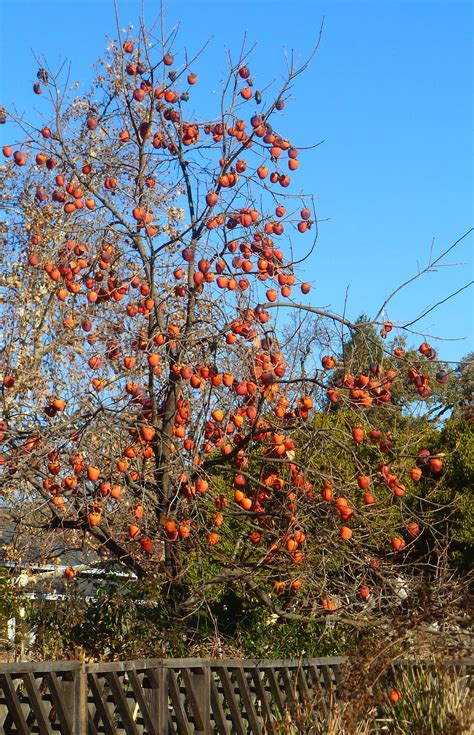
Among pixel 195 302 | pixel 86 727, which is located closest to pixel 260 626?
pixel 195 302

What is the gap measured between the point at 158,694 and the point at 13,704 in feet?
3.40

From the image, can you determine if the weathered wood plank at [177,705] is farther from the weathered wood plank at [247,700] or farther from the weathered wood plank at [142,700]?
the weathered wood plank at [247,700]

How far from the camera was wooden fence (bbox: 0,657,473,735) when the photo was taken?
500 centimetres

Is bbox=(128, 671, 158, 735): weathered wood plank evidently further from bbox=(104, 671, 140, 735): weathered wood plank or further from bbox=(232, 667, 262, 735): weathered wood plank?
bbox=(232, 667, 262, 735): weathered wood plank

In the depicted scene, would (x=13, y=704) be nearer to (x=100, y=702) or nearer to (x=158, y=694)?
(x=100, y=702)

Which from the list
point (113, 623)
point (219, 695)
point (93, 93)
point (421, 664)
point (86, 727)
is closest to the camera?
point (86, 727)

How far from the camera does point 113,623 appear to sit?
8156 millimetres

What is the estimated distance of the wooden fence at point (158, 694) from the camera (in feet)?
16.4

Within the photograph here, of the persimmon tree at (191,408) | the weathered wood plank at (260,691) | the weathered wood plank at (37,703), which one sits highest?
the persimmon tree at (191,408)

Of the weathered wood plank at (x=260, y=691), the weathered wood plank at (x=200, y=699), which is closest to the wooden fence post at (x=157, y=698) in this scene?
the weathered wood plank at (x=200, y=699)

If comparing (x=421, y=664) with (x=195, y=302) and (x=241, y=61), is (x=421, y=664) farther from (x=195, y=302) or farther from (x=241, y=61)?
(x=241, y=61)

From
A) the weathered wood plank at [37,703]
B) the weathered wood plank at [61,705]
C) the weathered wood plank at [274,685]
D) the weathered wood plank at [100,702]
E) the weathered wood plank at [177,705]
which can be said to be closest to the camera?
the weathered wood plank at [37,703]

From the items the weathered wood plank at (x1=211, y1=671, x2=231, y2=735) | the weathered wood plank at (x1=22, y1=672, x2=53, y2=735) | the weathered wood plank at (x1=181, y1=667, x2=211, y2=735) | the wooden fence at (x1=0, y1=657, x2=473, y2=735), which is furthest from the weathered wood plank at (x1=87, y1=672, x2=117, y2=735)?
the weathered wood plank at (x1=211, y1=671, x2=231, y2=735)

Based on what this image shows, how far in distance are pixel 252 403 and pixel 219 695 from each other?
2.36 metres
